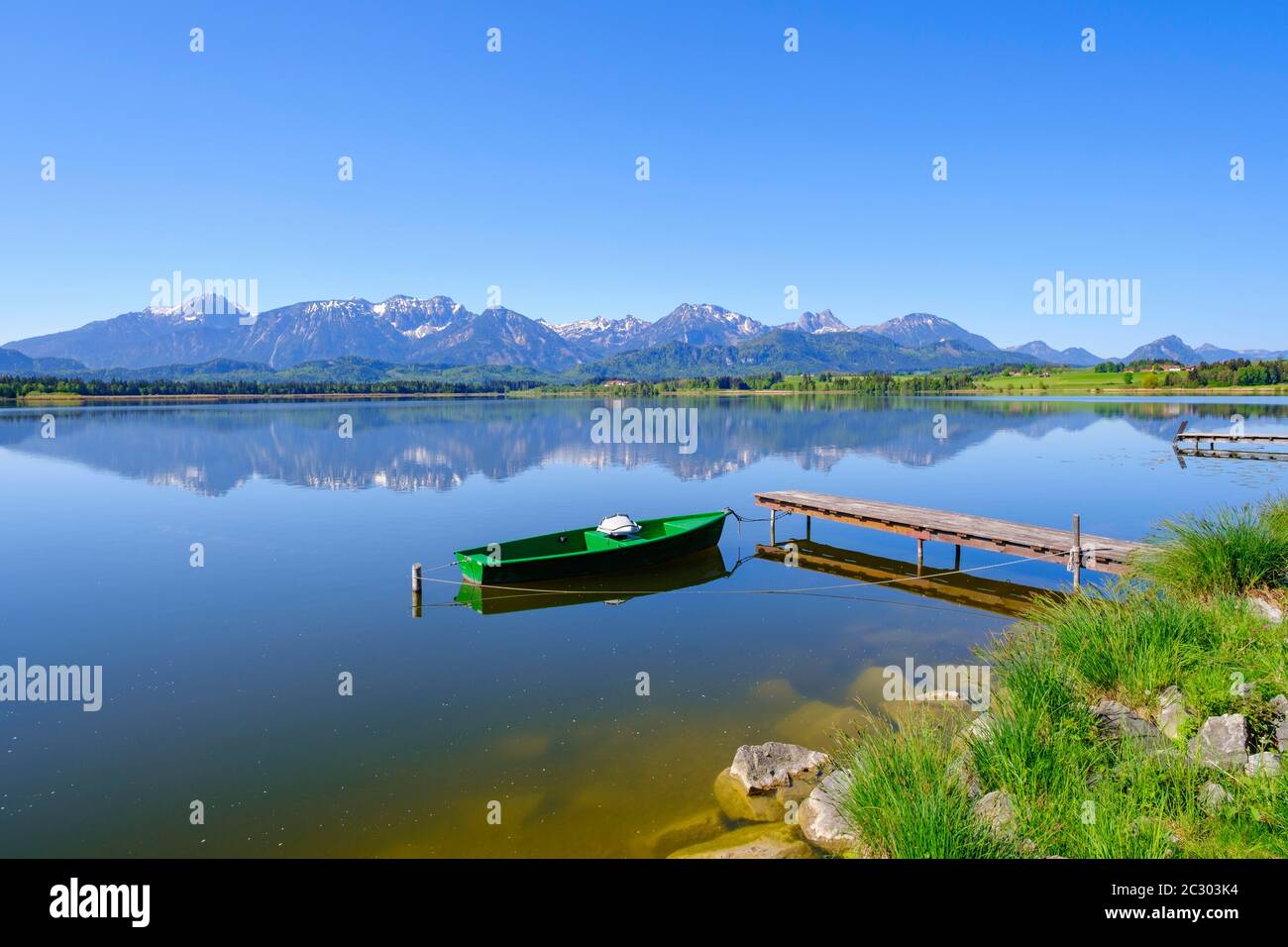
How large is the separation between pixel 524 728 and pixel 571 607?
900 cm

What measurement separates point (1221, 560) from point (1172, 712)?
21.9 feet

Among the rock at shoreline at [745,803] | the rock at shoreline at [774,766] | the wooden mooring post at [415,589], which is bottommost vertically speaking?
the rock at shoreline at [745,803]

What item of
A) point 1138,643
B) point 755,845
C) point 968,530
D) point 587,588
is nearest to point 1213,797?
point 1138,643

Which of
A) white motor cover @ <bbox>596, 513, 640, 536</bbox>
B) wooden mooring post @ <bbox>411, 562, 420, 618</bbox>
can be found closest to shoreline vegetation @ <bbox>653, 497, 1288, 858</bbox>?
wooden mooring post @ <bbox>411, 562, 420, 618</bbox>

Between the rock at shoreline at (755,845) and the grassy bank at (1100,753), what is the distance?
3.42ft

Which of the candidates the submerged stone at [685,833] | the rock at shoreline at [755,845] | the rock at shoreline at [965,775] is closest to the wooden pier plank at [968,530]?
the rock at shoreline at [965,775]

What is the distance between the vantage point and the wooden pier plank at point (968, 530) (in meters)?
23.4

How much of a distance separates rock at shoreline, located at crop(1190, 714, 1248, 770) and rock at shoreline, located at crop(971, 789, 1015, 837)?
2.48 meters

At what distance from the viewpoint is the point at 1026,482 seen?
48531mm

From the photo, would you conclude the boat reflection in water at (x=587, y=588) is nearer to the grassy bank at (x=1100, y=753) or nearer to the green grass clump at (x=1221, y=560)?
the grassy bank at (x=1100, y=753)

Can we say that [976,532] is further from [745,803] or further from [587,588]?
[745,803]

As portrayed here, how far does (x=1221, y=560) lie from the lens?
15.6 metres
